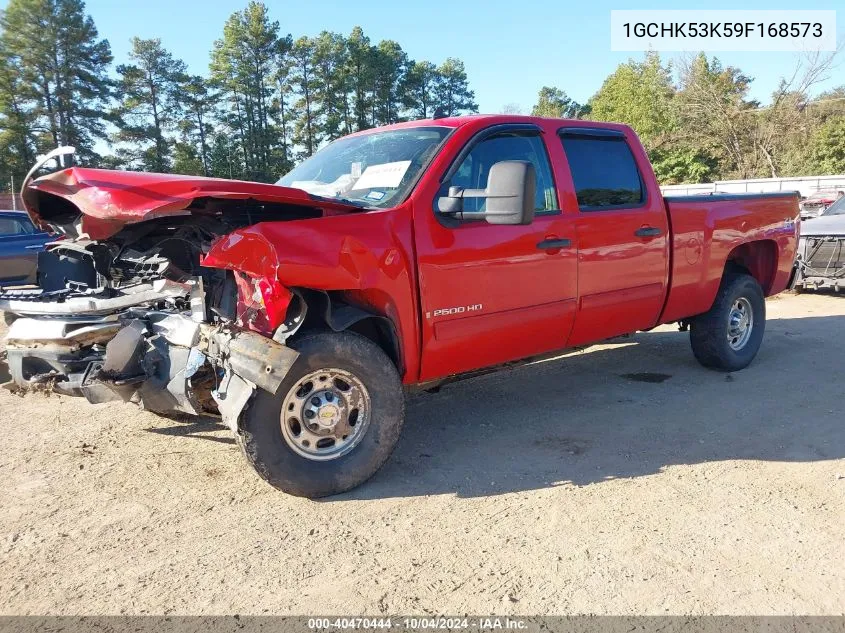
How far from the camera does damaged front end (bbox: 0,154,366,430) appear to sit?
10.2ft

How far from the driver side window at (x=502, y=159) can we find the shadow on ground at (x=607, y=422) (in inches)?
59.1

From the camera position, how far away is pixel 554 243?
416cm

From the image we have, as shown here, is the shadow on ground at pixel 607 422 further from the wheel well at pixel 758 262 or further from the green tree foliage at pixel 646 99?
the green tree foliage at pixel 646 99

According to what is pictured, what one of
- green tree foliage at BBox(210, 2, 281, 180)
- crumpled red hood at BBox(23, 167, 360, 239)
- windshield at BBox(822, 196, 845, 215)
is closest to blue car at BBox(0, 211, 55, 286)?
crumpled red hood at BBox(23, 167, 360, 239)

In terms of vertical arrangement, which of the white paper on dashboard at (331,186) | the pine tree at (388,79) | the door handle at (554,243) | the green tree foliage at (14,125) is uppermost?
the pine tree at (388,79)

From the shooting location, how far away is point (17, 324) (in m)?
3.81

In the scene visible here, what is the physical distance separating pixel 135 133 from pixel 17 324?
131 feet

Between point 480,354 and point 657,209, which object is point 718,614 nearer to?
point 480,354

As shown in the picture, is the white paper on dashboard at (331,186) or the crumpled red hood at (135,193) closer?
the crumpled red hood at (135,193)

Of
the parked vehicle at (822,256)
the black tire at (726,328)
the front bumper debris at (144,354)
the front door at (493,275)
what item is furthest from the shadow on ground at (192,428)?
the parked vehicle at (822,256)

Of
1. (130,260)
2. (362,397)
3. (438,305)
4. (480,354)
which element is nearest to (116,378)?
(130,260)

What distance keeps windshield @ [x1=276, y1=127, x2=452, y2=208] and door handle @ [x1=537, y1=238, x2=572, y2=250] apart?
0.90 metres

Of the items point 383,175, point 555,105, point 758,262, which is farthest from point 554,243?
point 555,105

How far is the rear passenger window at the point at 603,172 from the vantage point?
448 centimetres
